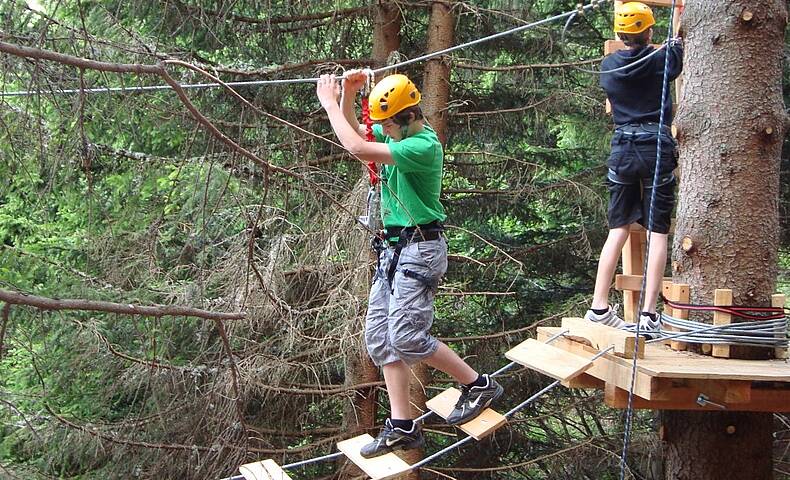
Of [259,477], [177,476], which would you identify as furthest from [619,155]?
[177,476]

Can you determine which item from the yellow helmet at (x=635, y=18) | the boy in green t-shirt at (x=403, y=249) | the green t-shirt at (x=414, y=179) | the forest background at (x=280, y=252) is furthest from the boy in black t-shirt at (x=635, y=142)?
the forest background at (x=280, y=252)

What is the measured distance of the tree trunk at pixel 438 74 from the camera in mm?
6199

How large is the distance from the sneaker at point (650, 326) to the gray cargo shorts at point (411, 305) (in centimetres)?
90

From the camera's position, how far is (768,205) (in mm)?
3588

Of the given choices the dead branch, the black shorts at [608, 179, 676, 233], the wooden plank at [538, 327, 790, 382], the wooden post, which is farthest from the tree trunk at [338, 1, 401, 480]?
the dead branch

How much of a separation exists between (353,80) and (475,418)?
1.47m

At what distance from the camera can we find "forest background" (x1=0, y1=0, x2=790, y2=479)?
17.1 ft

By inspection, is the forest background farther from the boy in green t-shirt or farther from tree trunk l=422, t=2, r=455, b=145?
the boy in green t-shirt

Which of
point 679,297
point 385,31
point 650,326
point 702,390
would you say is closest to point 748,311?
point 679,297

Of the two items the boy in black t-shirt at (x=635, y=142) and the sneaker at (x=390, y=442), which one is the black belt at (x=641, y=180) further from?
the sneaker at (x=390, y=442)

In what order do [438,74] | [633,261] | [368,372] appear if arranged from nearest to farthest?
[633,261] < [438,74] < [368,372]

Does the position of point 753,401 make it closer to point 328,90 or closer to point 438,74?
point 328,90

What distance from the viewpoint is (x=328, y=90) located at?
332 cm

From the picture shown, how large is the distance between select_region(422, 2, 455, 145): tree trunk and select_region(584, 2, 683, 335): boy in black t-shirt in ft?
7.62
